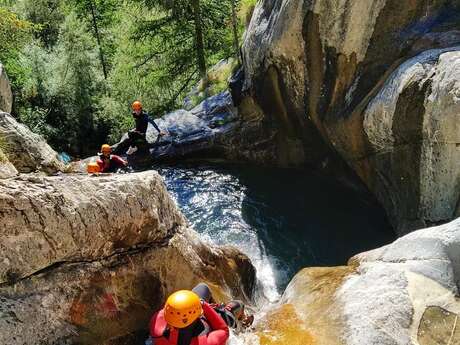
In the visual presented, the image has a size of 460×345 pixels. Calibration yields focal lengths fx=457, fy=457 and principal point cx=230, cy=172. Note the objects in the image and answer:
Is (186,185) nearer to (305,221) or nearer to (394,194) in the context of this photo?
(305,221)

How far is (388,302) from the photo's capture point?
5793 mm

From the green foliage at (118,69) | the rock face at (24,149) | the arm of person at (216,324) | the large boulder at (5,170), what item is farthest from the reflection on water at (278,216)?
the large boulder at (5,170)

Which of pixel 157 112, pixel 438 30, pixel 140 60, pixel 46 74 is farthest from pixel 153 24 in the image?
pixel 438 30

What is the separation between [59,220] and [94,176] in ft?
4.19

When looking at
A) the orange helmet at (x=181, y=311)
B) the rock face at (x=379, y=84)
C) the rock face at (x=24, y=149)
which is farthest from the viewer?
the rock face at (x=24, y=149)

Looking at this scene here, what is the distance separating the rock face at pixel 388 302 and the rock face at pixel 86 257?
1.89m

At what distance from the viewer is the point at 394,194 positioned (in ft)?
37.4

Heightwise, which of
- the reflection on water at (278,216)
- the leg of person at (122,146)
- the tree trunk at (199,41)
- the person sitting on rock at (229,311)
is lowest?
the reflection on water at (278,216)

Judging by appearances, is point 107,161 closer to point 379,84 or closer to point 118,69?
point 379,84

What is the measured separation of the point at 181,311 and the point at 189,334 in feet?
1.26

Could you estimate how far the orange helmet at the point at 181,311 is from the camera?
17.7 feet

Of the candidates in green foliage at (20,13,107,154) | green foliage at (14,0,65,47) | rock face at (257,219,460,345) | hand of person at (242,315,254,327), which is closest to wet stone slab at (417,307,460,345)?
rock face at (257,219,460,345)

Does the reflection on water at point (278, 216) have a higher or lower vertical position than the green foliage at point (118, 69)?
lower

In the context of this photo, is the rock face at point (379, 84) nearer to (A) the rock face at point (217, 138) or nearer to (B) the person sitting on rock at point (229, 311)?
(A) the rock face at point (217, 138)
